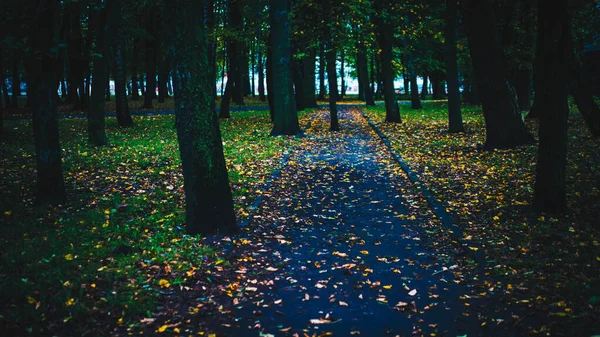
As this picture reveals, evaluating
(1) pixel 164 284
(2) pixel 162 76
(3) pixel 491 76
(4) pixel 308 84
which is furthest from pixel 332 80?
(2) pixel 162 76

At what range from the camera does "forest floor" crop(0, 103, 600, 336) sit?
4.56 metres

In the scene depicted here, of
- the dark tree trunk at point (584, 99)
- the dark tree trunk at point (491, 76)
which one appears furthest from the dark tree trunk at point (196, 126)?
the dark tree trunk at point (584, 99)

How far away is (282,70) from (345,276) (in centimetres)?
1376

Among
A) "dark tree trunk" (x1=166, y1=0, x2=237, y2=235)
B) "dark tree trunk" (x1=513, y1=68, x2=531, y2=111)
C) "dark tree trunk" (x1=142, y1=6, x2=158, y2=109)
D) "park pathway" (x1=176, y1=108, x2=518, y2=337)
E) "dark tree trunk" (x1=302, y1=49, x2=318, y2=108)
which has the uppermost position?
"dark tree trunk" (x1=142, y1=6, x2=158, y2=109)

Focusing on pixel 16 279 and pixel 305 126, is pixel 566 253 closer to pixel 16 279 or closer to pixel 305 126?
pixel 16 279

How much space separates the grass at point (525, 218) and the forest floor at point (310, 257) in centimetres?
3

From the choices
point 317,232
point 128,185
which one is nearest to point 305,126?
point 128,185

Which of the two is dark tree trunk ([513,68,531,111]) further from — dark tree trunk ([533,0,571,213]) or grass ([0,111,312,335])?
dark tree trunk ([533,0,571,213])

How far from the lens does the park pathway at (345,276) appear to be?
180 inches

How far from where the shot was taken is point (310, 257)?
645cm

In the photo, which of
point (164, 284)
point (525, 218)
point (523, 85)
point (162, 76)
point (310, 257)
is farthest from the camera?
point (162, 76)

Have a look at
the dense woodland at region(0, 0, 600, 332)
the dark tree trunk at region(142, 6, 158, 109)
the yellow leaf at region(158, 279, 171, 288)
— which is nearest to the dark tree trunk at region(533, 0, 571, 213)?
the dense woodland at region(0, 0, 600, 332)

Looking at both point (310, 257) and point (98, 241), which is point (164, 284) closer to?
point (98, 241)

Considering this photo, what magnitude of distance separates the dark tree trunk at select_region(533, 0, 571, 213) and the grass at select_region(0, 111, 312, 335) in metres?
5.02
